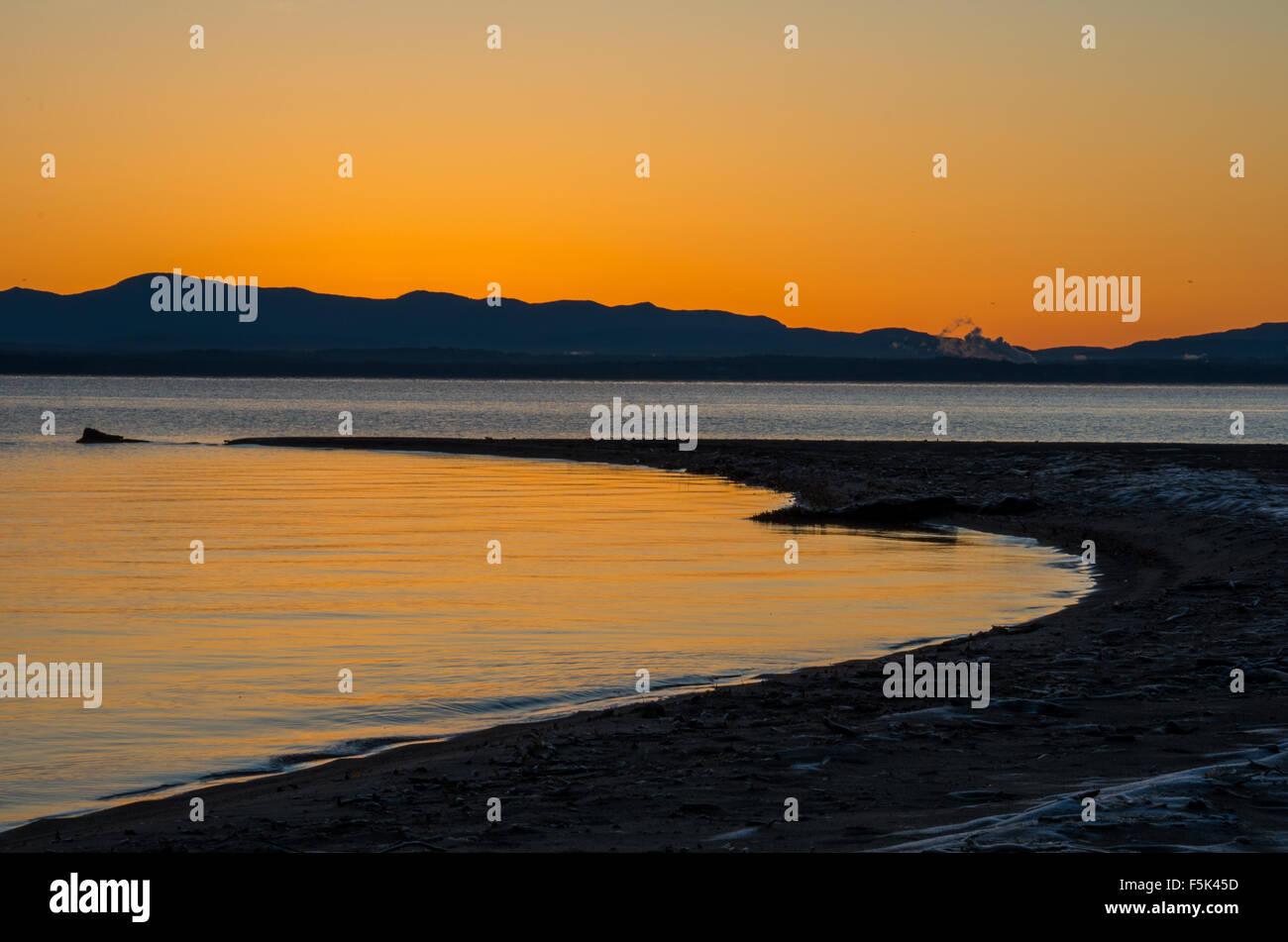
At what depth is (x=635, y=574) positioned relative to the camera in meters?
23.9

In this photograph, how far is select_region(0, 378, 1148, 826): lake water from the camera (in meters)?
12.7

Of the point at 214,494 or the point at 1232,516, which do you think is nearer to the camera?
the point at 1232,516

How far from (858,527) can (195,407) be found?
126m

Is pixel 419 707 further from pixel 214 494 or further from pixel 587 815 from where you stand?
pixel 214 494

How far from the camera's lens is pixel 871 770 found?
9969mm

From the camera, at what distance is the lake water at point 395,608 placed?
12711mm

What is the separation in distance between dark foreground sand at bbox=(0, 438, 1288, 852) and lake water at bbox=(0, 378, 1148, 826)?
4.56 ft

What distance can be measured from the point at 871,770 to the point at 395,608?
11475 millimetres
